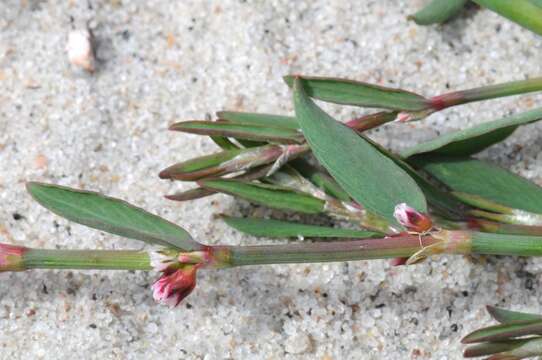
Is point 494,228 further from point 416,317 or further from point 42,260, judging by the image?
point 42,260

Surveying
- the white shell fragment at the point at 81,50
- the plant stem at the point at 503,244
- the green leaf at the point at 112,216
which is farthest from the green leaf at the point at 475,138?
the white shell fragment at the point at 81,50

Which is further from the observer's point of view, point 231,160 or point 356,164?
point 231,160

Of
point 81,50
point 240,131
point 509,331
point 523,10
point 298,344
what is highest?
point 523,10

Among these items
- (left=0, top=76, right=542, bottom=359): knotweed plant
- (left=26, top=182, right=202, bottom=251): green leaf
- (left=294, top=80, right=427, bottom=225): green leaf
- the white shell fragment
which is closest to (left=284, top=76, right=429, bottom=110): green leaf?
(left=0, top=76, right=542, bottom=359): knotweed plant

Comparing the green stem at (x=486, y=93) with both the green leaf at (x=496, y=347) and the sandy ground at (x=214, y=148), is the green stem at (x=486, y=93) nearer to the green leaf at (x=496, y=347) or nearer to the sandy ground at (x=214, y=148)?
the sandy ground at (x=214, y=148)

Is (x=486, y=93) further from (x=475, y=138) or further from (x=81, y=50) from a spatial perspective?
(x=81, y=50)

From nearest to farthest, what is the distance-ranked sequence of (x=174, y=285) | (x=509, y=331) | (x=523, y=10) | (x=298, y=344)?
(x=174, y=285)
(x=509, y=331)
(x=523, y=10)
(x=298, y=344)

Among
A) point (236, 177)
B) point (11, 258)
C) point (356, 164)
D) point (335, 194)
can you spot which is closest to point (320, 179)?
point (335, 194)
